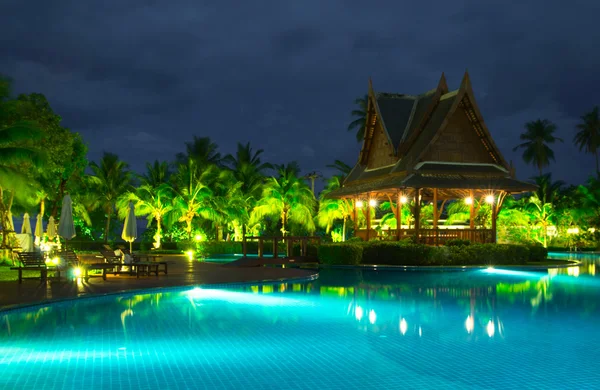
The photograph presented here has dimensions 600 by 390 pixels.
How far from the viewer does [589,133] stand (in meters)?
70.4

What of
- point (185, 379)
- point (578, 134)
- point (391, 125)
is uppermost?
point (578, 134)

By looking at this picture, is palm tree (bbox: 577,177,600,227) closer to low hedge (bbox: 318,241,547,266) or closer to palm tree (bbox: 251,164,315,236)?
palm tree (bbox: 251,164,315,236)

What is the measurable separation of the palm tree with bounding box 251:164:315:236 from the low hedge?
13.9m

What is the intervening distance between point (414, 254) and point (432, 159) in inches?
219

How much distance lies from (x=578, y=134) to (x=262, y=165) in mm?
40976

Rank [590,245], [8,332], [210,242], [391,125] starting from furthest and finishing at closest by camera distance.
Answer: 1. [590,245]
2. [210,242]
3. [391,125]
4. [8,332]

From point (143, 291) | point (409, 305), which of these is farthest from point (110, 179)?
point (409, 305)

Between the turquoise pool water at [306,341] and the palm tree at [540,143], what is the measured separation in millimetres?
59952

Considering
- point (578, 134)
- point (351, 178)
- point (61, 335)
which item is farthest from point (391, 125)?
point (578, 134)

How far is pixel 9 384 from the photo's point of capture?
629 centimetres

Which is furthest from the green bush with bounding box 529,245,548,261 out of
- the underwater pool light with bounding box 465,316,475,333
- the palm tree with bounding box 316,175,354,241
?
the underwater pool light with bounding box 465,316,475,333

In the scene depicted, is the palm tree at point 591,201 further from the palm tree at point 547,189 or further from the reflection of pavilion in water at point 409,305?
the reflection of pavilion in water at point 409,305

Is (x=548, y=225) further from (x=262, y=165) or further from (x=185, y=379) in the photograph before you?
(x=185, y=379)

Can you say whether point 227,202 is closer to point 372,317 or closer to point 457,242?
point 457,242
